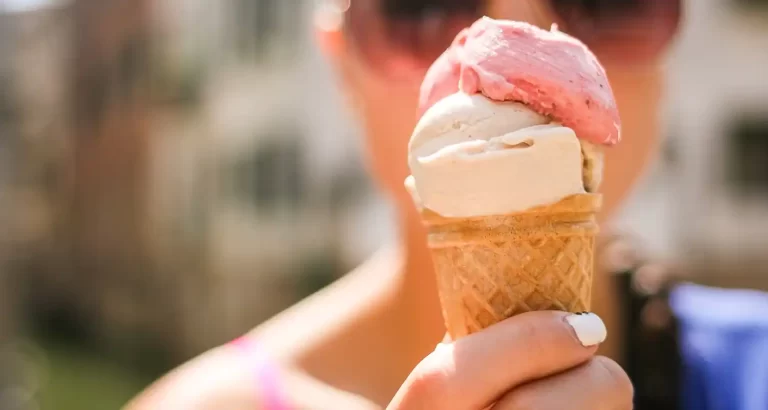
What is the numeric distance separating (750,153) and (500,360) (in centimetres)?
461

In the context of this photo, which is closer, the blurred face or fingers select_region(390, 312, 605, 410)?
fingers select_region(390, 312, 605, 410)

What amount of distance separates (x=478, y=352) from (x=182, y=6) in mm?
3562

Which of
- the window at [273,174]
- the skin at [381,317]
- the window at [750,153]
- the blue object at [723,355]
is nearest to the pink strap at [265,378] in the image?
the skin at [381,317]

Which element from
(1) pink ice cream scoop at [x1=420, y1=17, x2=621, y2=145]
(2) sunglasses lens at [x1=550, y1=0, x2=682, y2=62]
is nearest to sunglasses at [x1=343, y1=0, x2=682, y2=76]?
(2) sunglasses lens at [x1=550, y1=0, x2=682, y2=62]

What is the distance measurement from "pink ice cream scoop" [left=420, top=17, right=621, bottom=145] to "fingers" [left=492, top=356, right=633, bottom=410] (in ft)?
0.69

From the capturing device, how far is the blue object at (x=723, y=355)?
107cm

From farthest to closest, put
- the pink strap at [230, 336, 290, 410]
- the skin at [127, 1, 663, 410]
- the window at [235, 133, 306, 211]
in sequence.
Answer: the window at [235, 133, 306, 211], the pink strap at [230, 336, 290, 410], the skin at [127, 1, 663, 410]

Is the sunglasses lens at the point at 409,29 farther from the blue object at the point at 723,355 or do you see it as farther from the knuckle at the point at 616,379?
the blue object at the point at 723,355

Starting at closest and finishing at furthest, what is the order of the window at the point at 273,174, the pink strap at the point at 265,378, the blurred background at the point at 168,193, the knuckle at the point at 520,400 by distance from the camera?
1. the knuckle at the point at 520,400
2. the pink strap at the point at 265,378
3. the blurred background at the point at 168,193
4. the window at the point at 273,174

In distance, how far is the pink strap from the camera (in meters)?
0.99

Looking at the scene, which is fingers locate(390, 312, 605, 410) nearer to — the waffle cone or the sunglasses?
the waffle cone

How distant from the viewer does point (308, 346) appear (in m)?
1.06

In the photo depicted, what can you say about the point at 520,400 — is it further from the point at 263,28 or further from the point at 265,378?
the point at 263,28

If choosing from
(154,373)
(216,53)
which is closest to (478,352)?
(154,373)
